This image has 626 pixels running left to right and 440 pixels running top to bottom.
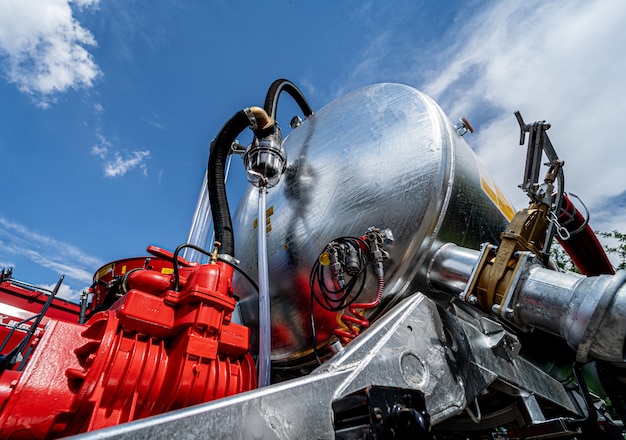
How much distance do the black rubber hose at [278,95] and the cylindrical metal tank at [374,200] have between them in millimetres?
426

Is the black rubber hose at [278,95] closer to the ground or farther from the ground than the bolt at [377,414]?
farther from the ground

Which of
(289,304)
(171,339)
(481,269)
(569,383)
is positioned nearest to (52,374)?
(171,339)

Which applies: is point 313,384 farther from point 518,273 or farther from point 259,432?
point 518,273

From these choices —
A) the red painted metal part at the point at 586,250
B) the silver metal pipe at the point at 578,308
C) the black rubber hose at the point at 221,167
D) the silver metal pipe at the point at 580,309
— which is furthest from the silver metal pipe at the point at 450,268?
the red painted metal part at the point at 586,250

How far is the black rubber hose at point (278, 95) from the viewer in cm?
251

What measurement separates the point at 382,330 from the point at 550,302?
23.9 inches

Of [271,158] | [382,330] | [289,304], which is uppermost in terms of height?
[271,158]

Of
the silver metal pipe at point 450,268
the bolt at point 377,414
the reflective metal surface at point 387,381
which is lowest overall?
the bolt at point 377,414

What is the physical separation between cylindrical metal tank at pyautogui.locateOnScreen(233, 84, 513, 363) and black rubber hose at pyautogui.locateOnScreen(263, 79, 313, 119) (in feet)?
1.40

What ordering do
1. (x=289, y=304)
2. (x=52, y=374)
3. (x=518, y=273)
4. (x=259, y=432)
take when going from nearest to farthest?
(x=259, y=432) < (x=52, y=374) < (x=518, y=273) < (x=289, y=304)

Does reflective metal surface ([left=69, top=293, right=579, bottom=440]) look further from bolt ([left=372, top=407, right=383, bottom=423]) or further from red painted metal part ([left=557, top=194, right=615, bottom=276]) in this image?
red painted metal part ([left=557, top=194, right=615, bottom=276])

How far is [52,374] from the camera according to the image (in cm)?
114

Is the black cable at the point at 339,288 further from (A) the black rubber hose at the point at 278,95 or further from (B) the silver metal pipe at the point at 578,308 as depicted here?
(A) the black rubber hose at the point at 278,95

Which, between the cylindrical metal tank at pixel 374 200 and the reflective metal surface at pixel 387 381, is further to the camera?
the cylindrical metal tank at pixel 374 200
